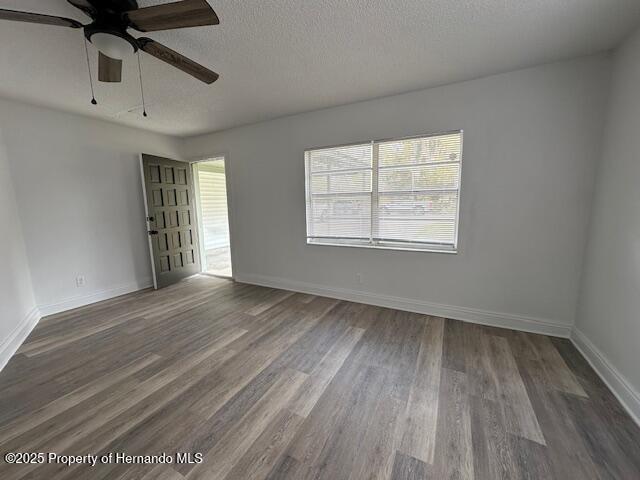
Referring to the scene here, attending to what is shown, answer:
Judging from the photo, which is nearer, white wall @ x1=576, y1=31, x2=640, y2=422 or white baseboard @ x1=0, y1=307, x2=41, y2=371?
white wall @ x1=576, y1=31, x2=640, y2=422

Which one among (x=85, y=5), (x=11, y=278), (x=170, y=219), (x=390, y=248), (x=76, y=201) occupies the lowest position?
(x=11, y=278)

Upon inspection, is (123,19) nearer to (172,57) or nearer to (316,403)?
(172,57)

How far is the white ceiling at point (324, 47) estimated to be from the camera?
5.27 feet

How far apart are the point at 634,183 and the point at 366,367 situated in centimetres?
229

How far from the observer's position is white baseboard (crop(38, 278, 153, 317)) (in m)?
3.19

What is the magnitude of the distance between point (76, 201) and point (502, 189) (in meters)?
5.07

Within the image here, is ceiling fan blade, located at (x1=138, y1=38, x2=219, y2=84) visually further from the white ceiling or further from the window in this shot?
the window

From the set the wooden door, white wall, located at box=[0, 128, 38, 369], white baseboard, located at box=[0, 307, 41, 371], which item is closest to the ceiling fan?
white wall, located at box=[0, 128, 38, 369]

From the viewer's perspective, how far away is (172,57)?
1740mm

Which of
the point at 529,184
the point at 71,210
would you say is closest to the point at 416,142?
the point at 529,184

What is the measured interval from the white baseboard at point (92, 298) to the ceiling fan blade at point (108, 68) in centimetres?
296

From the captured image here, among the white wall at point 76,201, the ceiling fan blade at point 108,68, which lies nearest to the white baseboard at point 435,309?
the white wall at point 76,201

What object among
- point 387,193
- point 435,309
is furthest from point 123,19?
point 435,309

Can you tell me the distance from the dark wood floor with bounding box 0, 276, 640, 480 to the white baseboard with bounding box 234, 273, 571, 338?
12 cm
